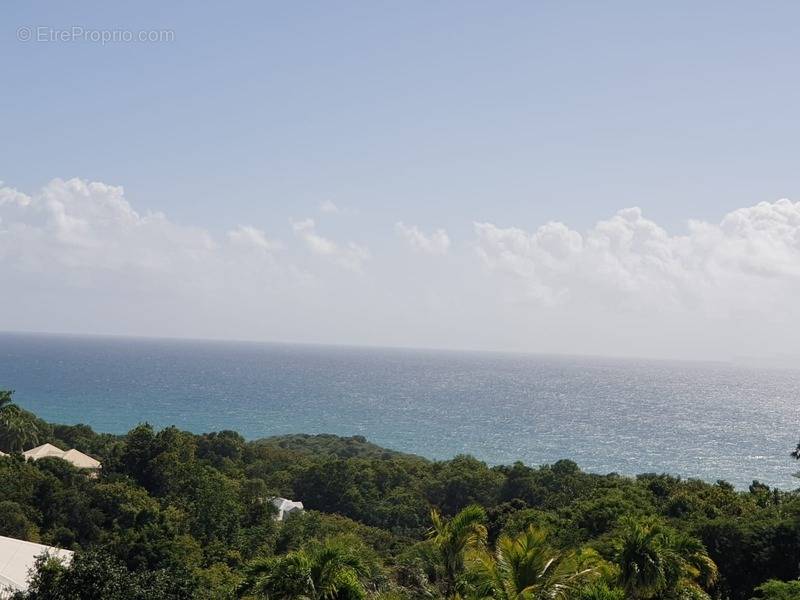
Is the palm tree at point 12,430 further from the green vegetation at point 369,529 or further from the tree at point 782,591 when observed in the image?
the tree at point 782,591

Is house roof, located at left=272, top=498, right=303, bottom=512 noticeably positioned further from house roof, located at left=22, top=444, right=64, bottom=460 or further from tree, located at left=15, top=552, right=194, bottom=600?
tree, located at left=15, top=552, right=194, bottom=600

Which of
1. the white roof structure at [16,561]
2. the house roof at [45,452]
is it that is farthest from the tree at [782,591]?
the house roof at [45,452]

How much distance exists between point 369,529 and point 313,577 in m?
26.0

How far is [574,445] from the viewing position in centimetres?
9419

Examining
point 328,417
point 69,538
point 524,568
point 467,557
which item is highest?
point 524,568

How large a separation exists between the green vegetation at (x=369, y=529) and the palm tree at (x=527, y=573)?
1.1 inches

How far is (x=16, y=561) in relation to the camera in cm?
2031

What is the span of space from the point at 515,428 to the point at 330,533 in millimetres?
83814

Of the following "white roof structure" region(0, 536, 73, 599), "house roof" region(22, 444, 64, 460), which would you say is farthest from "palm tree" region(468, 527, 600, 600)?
"house roof" region(22, 444, 64, 460)

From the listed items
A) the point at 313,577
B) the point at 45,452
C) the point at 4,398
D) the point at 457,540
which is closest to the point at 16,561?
the point at 313,577

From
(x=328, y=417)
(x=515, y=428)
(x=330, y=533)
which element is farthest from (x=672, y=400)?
(x=330, y=533)

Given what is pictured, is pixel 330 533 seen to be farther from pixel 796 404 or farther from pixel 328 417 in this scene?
pixel 796 404

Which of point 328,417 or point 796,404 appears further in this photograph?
point 796,404

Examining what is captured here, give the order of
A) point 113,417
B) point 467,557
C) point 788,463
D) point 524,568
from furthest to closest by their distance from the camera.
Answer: point 113,417 < point 788,463 < point 467,557 < point 524,568
